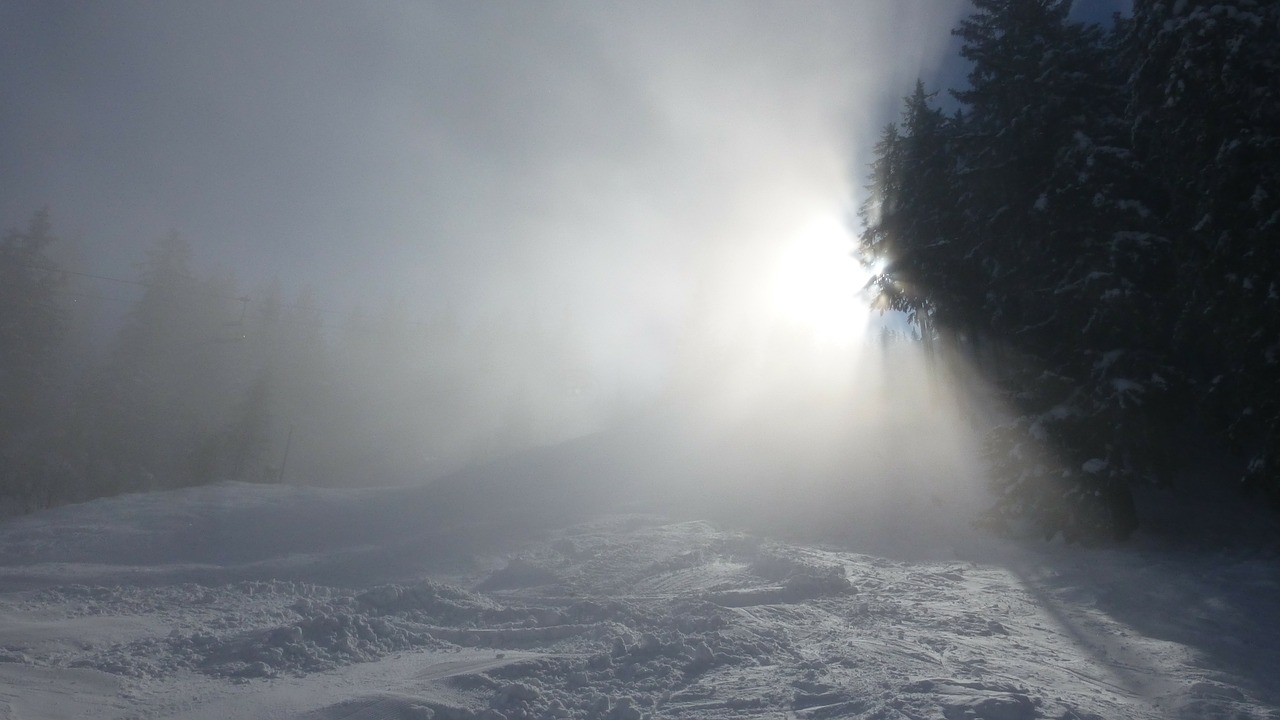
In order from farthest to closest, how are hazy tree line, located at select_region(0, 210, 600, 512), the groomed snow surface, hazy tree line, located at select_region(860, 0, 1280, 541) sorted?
hazy tree line, located at select_region(0, 210, 600, 512)
hazy tree line, located at select_region(860, 0, 1280, 541)
the groomed snow surface

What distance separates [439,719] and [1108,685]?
6.47 metres

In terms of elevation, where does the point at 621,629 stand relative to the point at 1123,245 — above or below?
below

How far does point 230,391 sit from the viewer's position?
50.4 m

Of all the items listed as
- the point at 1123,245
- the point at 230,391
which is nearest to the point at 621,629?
the point at 1123,245

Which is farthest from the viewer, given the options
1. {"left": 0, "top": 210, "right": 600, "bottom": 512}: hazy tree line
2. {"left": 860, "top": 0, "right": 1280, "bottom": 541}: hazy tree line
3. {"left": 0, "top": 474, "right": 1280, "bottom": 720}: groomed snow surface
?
{"left": 0, "top": 210, "right": 600, "bottom": 512}: hazy tree line

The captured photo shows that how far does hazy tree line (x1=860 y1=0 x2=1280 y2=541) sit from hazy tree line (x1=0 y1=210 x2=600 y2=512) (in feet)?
95.2

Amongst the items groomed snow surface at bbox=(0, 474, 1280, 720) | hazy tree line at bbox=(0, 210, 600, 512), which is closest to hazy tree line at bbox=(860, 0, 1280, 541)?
groomed snow surface at bbox=(0, 474, 1280, 720)

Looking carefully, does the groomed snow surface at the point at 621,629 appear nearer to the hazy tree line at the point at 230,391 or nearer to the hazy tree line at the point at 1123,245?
the hazy tree line at the point at 1123,245

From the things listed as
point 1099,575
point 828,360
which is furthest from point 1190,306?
point 828,360

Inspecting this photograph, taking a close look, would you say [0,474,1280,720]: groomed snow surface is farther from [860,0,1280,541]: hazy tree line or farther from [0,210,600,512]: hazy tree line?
[0,210,600,512]: hazy tree line

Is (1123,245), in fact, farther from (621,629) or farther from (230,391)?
(230,391)

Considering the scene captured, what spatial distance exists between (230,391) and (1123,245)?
54.8 meters

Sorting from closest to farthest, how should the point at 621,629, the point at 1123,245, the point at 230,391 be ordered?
1. the point at 621,629
2. the point at 1123,245
3. the point at 230,391

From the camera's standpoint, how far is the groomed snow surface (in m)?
6.06
